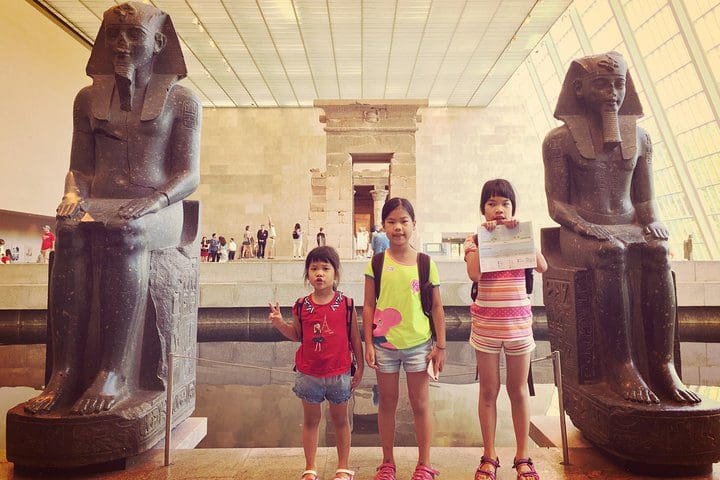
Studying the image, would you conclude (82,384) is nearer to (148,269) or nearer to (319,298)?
(148,269)

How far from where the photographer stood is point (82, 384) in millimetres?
2549

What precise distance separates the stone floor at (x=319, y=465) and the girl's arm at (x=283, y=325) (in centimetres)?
71

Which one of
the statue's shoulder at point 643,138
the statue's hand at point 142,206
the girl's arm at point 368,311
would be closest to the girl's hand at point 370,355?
the girl's arm at point 368,311

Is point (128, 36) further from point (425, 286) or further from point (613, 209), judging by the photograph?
point (613, 209)

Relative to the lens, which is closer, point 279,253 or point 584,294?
point 584,294

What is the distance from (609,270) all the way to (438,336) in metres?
1.22

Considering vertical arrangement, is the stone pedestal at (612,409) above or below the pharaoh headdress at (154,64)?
below

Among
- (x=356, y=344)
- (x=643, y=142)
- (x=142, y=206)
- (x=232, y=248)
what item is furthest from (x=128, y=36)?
(x=232, y=248)

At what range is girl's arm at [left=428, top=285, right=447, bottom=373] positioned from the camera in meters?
2.17

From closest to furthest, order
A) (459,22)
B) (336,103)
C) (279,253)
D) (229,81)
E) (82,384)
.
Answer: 1. (82,384)
2. (336,103)
3. (459,22)
4. (229,81)
5. (279,253)

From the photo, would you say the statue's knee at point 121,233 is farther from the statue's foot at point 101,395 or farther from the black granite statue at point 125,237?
the statue's foot at point 101,395

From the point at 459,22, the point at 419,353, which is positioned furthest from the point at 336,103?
the point at 419,353

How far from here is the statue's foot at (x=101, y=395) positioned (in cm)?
234

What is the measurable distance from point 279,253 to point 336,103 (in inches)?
380
